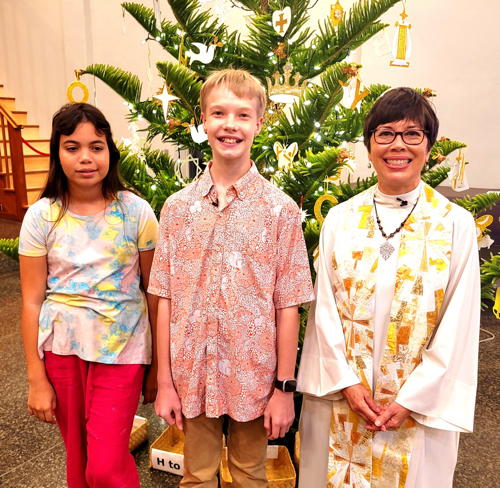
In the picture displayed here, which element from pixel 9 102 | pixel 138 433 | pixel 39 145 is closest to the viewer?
pixel 138 433

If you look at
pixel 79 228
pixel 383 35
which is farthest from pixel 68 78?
pixel 79 228

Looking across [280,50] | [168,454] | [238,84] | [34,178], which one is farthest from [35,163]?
[238,84]

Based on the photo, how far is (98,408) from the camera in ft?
4.71

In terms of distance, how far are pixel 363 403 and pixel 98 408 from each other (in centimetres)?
80

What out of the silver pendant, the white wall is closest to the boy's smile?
the silver pendant

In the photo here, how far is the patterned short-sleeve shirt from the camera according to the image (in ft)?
4.23

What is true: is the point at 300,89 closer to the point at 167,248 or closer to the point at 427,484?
the point at 167,248

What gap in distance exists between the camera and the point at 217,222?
130 centimetres

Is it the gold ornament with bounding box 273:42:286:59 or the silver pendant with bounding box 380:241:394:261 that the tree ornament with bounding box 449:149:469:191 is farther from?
the silver pendant with bounding box 380:241:394:261

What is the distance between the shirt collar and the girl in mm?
269

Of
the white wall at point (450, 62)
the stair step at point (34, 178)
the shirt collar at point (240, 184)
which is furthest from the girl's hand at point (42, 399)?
the stair step at point (34, 178)

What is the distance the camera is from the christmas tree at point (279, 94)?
6.12 ft

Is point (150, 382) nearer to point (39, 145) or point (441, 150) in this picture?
point (441, 150)

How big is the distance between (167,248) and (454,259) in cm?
82
